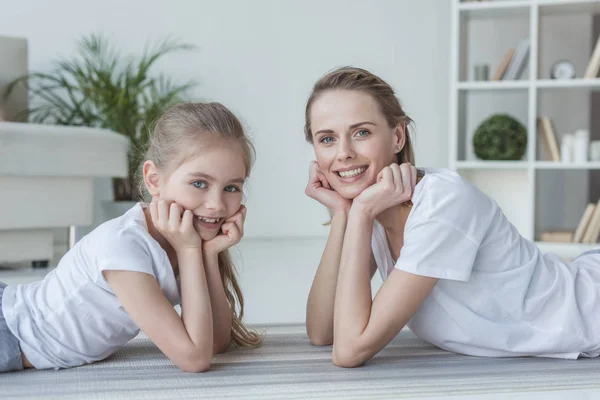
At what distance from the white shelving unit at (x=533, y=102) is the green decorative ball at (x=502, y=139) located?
0.16ft

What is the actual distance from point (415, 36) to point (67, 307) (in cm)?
507

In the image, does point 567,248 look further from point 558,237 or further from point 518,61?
point 518,61

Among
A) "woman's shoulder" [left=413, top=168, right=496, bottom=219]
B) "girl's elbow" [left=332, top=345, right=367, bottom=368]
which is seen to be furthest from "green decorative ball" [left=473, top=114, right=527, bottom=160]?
"girl's elbow" [left=332, top=345, right=367, bottom=368]

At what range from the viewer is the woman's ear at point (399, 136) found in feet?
5.23

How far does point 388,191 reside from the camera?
1451 mm

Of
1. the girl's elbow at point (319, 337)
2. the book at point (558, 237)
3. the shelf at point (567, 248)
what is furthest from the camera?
the book at point (558, 237)

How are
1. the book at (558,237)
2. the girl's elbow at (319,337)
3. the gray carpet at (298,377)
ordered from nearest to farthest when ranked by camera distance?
the gray carpet at (298,377)
the girl's elbow at (319,337)
the book at (558,237)

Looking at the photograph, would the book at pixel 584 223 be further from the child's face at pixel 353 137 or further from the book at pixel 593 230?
the child's face at pixel 353 137

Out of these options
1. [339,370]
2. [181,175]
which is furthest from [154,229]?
[339,370]

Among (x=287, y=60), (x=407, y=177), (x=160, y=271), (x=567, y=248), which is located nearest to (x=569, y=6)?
(x=567, y=248)

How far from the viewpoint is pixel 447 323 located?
1526 mm

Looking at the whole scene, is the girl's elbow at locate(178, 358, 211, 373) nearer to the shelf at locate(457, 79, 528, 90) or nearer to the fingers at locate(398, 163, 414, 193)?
the fingers at locate(398, 163, 414, 193)

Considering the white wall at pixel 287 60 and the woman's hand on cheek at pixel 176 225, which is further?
the white wall at pixel 287 60

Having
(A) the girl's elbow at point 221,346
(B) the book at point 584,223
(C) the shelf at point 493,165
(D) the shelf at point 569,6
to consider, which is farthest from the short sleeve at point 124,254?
(D) the shelf at point 569,6
